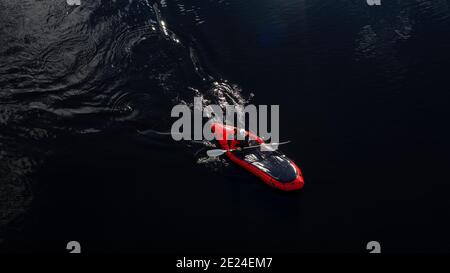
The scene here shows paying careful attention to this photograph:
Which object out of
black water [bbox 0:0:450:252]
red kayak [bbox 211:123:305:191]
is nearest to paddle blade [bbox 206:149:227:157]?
red kayak [bbox 211:123:305:191]

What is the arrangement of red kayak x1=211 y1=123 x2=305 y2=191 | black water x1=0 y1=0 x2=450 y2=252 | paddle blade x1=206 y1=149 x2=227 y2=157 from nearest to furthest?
black water x1=0 y1=0 x2=450 y2=252, red kayak x1=211 y1=123 x2=305 y2=191, paddle blade x1=206 y1=149 x2=227 y2=157

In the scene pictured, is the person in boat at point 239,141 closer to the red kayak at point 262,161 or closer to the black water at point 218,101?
the red kayak at point 262,161

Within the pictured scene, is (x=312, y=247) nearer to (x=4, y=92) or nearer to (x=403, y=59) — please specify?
(x=403, y=59)

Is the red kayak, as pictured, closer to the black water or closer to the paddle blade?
the paddle blade

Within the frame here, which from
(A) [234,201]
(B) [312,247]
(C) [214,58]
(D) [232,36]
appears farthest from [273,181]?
(D) [232,36]

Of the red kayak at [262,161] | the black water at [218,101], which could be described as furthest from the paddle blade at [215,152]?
the black water at [218,101]
